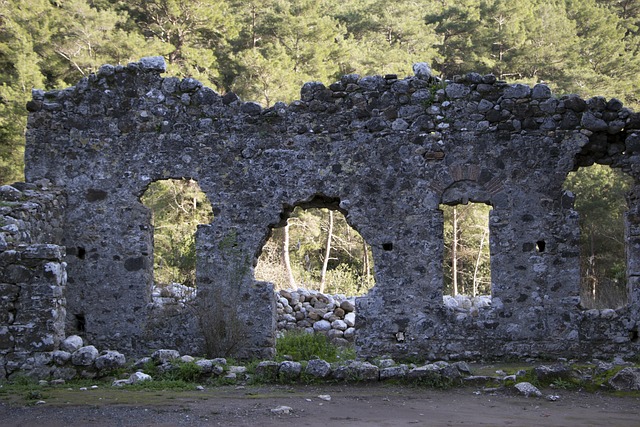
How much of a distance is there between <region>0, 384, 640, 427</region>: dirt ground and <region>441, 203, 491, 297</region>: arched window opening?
62.3ft

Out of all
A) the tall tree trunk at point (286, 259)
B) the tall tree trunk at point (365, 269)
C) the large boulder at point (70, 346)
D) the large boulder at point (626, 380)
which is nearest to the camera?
the large boulder at point (626, 380)

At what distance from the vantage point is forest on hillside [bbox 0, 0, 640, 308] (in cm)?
2641

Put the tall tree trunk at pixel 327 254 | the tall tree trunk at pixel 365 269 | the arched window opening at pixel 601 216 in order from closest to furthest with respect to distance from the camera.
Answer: the tall tree trunk at pixel 365 269 < the tall tree trunk at pixel 327 254 < the arched window opening at pixel 601 216

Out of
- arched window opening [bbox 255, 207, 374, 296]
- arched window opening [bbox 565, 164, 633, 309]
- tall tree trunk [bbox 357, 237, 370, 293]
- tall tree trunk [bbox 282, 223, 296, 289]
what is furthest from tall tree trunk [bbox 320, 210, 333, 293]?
arched window opening [bbox 565, 164, 633, 309]

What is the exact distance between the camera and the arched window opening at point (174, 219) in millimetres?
23469

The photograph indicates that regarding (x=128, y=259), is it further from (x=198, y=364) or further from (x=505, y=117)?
(x=505, y=117)

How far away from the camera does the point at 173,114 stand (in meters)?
12.7

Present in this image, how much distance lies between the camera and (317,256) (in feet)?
95.2

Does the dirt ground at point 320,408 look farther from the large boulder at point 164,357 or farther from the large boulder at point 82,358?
the large boulder at point 164,357

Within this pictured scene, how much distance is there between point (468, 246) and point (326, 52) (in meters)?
9.30

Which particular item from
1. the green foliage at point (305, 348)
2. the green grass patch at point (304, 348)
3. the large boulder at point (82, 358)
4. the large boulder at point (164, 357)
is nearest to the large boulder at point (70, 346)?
the large boulder at point (82, 358)

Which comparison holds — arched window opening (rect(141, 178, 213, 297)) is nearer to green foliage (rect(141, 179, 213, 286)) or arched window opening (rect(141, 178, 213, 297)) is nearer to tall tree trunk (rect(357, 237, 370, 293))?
green foliage (rect(141, 179, 213, 286))

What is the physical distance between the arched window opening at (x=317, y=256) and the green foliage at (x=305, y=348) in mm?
10671

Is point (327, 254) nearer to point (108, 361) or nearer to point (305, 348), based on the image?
point (305, 348)
